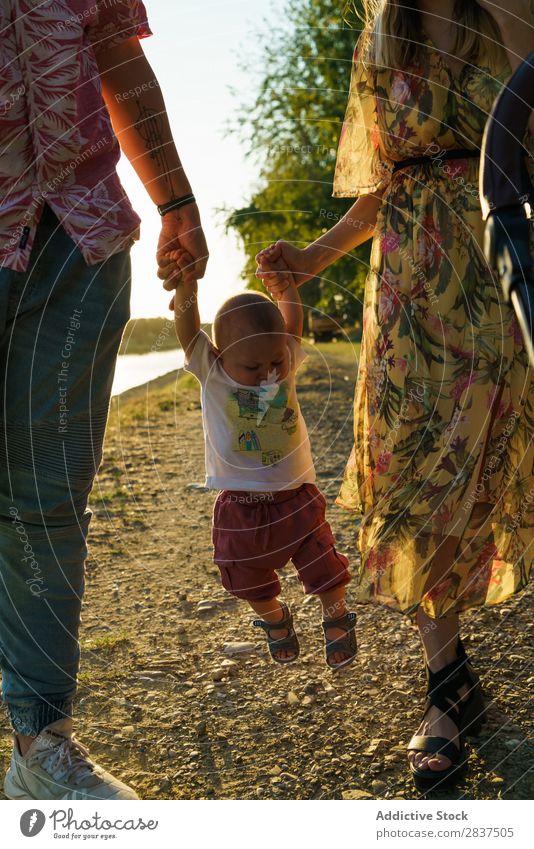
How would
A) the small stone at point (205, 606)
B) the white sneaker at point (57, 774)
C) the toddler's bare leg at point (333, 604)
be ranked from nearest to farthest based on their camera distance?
the white sneaker at point (57, 774), the toddler's bare leg at point (333, 604), the small stone at point (205, 606)

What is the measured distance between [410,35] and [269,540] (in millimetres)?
1490

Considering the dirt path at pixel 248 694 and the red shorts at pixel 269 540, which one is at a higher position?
the red shorts at pixel 269 540

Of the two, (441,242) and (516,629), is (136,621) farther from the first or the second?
(441,242)

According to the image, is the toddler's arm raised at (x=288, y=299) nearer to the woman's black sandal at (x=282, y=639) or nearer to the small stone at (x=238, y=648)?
the woman's black sandal at (x=282, y=639)

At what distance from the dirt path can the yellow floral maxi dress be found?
1.49 feet

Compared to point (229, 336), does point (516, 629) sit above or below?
below

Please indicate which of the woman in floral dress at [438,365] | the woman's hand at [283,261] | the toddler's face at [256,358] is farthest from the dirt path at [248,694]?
the woman's hand at [283,261]

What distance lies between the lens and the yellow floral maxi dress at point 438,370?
258 cm

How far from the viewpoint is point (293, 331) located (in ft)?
9.74

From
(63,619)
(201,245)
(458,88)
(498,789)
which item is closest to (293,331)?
(201,245)

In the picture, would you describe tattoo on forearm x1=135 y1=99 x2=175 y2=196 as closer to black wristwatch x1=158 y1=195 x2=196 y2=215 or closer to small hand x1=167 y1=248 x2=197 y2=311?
black wristwatch x1=158 y1=195 x2=196 y2=215

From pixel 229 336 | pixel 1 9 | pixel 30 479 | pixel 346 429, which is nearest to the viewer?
pixel 1 9

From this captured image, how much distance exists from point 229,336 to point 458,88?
92cm

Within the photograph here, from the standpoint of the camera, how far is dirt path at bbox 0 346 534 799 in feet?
8.81
